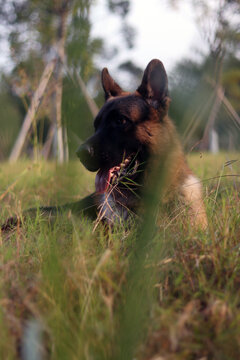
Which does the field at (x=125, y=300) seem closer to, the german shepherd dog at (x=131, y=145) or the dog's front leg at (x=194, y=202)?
the dog's front leg at (x=194, y=202)

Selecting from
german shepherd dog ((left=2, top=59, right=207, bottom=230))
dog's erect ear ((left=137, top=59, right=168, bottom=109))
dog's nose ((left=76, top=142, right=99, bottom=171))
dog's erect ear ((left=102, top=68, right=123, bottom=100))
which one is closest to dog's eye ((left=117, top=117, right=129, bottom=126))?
german shepherd dog ((left=2, top=59, right=207, bottom=230))

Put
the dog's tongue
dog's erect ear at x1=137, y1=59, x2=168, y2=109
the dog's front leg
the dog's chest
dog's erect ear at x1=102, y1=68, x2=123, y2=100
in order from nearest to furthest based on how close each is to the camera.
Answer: the dog's front leg < the dog's chest < the dog's tongue < dog's erect ear at x1=137, y1=59, x2=168, y2=109 < dog's erect ear at x1=102, y1=68, x2=123, y2=100

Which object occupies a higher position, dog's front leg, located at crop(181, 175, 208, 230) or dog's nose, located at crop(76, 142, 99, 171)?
dog's nose, located at crop(76, 142, 99, 171)

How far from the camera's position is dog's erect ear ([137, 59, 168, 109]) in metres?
2.64

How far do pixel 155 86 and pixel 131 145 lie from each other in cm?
60

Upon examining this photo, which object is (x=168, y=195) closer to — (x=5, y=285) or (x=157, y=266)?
(x=157, y=266)

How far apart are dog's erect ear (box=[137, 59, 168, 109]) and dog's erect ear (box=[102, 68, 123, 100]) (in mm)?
553

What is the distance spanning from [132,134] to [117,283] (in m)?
1.77

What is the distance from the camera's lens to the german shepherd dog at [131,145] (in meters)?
2.40

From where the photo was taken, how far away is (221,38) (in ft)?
2.73

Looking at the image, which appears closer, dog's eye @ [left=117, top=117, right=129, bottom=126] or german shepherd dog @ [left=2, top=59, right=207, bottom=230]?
german shepherd dog @ [left=2, top=59, right=207, bottom=230]

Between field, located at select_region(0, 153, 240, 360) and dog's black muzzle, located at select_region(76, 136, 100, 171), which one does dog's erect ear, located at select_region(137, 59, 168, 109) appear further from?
field, located at select_region(0, 153, 240, 360)

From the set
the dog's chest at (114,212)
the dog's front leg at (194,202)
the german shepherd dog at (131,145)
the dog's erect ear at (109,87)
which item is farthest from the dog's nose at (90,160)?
the dog's erect ear at (109,87)

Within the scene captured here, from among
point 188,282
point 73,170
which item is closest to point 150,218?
point 73,170
